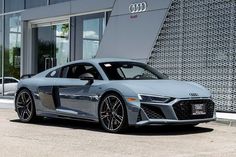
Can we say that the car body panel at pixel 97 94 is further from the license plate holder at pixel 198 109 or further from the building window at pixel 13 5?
the building window at pixel 13 5

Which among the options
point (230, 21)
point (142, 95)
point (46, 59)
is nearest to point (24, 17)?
point (46, 59)

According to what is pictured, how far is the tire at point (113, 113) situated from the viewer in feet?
28.1

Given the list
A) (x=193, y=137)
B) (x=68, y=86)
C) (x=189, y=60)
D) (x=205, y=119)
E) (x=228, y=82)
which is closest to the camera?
(x=193, y=137)

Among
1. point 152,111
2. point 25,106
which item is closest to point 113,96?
point 152,111

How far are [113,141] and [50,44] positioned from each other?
494 inches

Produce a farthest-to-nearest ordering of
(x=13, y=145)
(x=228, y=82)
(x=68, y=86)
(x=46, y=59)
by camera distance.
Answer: (x=46, y=59) < (x=228, y=82) < (x=68, y=86) < (x=13, y=145)

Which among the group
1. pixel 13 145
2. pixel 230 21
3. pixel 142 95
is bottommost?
pixel 13 145

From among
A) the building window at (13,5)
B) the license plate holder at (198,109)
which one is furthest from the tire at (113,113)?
the building window at (13,5)

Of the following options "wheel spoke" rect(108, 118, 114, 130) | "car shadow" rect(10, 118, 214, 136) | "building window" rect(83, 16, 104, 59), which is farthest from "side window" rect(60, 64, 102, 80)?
"building window" rect(83, 16, 104, 59)

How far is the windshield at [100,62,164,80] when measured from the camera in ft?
30.6

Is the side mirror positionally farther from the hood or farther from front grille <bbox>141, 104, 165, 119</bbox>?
front grille <bbox>141, 104, 165, 119</bbox>

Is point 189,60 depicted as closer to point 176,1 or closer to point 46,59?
point 176,1

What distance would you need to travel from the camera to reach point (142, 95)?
27.7 feet

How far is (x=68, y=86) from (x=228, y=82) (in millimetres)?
4368
